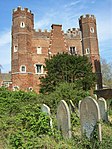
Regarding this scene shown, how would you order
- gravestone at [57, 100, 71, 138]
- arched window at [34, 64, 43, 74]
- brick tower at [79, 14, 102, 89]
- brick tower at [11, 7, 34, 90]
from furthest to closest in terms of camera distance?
brick tower at [79, 14, 102, 89] < arched window at [34, 64, 43, 74] < brick tower at [11, 7, 34, 90] < gravestone at [57, 100, 71, 138]

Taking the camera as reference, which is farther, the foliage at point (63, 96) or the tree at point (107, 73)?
the tree at point (107, 73)

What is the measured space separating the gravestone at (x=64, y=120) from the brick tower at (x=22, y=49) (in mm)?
27790

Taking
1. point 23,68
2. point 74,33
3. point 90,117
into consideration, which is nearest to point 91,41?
point 74,33

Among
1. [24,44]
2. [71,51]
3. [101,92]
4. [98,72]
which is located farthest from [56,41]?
[101,92]

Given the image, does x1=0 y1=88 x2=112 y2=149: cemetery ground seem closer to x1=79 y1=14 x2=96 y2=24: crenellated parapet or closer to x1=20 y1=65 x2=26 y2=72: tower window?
x1=20 y1=65 x2=26 y2=72: tower window

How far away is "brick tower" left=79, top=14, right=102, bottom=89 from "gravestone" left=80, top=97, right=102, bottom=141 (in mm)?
33694

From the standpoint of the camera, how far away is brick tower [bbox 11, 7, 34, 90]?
3653 cm

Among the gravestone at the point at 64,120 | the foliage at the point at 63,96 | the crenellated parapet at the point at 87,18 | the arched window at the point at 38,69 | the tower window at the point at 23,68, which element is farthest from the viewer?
the crenellated parapet at the point at 87,18

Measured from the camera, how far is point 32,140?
6.95 m

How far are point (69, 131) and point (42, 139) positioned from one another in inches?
39.9

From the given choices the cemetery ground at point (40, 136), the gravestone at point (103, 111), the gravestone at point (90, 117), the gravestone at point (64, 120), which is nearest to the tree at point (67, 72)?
the gravestone at point (103, 111)

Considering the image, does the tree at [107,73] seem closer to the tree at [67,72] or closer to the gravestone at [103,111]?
the tree at [67,72]

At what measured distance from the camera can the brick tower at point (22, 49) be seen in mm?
36531

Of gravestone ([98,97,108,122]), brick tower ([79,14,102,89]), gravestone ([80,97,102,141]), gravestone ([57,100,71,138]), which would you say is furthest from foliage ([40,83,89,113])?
brick tower ([79,14,102,89])
